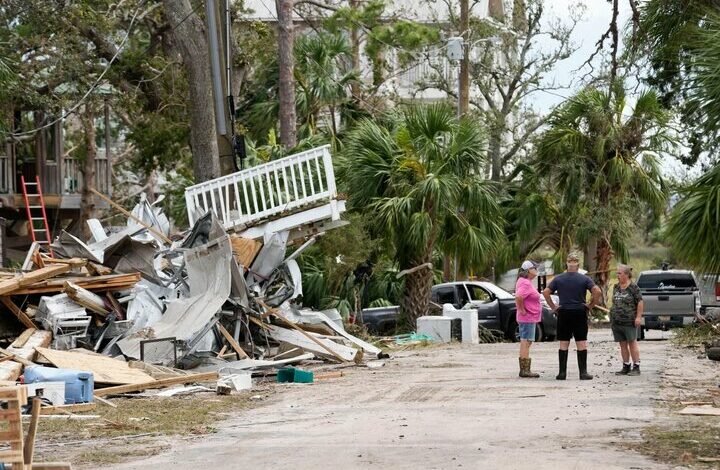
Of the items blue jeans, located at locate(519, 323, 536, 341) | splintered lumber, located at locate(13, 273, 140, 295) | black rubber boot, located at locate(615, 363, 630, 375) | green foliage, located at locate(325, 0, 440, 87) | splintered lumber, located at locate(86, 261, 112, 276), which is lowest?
black rubber boot, located at locate(615, 363, 630, 375)

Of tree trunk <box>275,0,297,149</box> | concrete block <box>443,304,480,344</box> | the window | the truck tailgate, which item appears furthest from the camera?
tree trunk <box>275,0,297,149</box>

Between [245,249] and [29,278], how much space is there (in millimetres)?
3836

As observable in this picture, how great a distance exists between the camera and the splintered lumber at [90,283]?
20.1 metres

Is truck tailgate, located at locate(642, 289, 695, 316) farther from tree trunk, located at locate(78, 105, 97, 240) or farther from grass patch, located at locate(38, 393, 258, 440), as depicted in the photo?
tree trunk, located at locate(78, 105, 97, 240)

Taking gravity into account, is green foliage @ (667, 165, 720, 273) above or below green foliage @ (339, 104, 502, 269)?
below

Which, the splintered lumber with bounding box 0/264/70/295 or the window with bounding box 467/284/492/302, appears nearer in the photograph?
the splintered lumber with bounding box 0/264/70/295

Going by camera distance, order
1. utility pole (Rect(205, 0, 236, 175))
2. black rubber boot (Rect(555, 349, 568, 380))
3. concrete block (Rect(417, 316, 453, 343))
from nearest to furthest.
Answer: black rubber boot (Rect(555, 349, 568, 380)) < utility pole (Rect(205, 0, 236, 175)) < concrete block (Rect(417, 316, 453, 343))

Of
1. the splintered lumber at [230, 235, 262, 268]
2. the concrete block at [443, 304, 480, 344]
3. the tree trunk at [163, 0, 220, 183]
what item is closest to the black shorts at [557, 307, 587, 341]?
the splintered lumber at [230, 235, 262, 268]

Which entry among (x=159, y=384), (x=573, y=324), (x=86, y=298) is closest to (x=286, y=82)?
(x=86, y=298)

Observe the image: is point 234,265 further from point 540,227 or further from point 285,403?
point 540,227

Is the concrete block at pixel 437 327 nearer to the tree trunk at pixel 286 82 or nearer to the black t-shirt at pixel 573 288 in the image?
the tree trunk at pixel 286 82

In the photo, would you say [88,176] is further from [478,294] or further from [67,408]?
[67,408]

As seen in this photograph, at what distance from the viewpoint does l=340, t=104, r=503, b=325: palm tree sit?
28.2 m

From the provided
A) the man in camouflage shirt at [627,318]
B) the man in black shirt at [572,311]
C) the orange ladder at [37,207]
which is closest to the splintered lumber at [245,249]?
the man in black shirt at [572,311]
